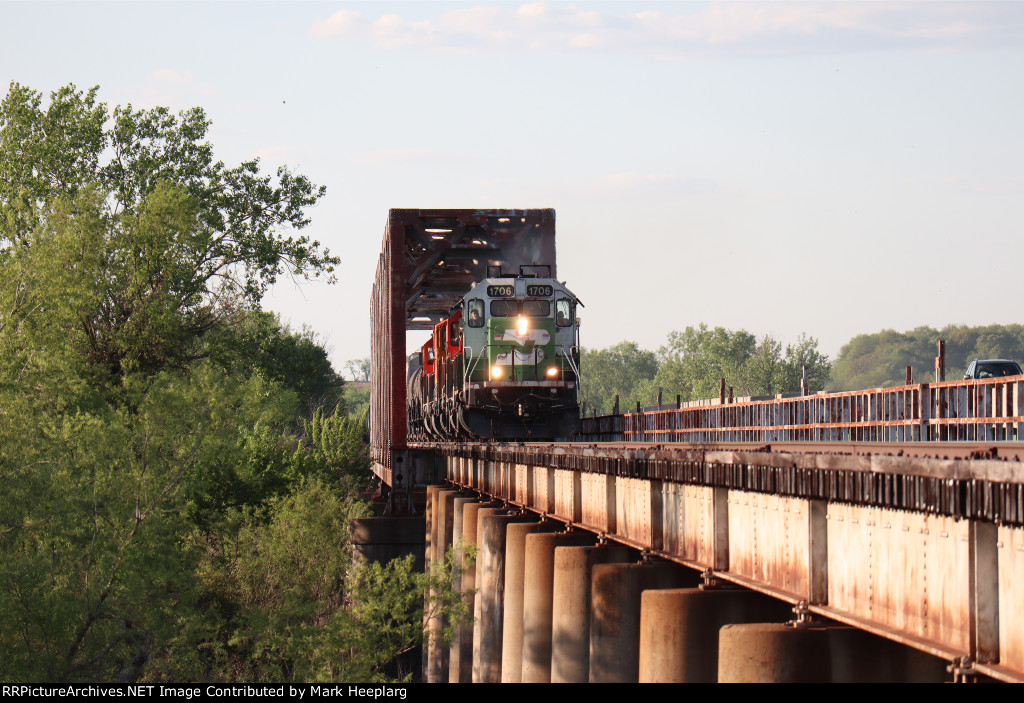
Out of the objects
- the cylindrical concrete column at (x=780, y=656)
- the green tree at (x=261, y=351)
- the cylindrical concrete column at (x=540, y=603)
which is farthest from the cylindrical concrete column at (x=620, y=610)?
the green tree at (x=261, y=351)

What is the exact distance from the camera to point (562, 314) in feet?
103

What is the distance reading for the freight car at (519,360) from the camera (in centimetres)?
3059

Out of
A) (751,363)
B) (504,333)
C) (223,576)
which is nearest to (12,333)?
(223,576)

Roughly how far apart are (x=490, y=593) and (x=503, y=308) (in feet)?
31.1

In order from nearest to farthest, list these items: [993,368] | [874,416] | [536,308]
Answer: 1. [874,416]
2. [536,308]
3. [993,368]

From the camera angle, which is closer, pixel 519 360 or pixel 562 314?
pixel 519 360

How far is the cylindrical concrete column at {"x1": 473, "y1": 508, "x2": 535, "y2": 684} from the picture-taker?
2278 cm

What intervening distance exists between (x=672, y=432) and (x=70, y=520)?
16855 mm

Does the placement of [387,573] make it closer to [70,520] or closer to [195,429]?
[70,520]

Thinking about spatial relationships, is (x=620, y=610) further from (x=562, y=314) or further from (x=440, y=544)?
(x=440, y=544)

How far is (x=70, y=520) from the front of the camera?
29.7m

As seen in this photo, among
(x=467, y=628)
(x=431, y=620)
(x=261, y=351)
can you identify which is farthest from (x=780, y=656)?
(x=261, y=351)

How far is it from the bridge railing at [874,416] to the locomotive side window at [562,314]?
15.7 ft

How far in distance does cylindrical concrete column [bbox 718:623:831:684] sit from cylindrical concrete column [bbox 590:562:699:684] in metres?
4.28
